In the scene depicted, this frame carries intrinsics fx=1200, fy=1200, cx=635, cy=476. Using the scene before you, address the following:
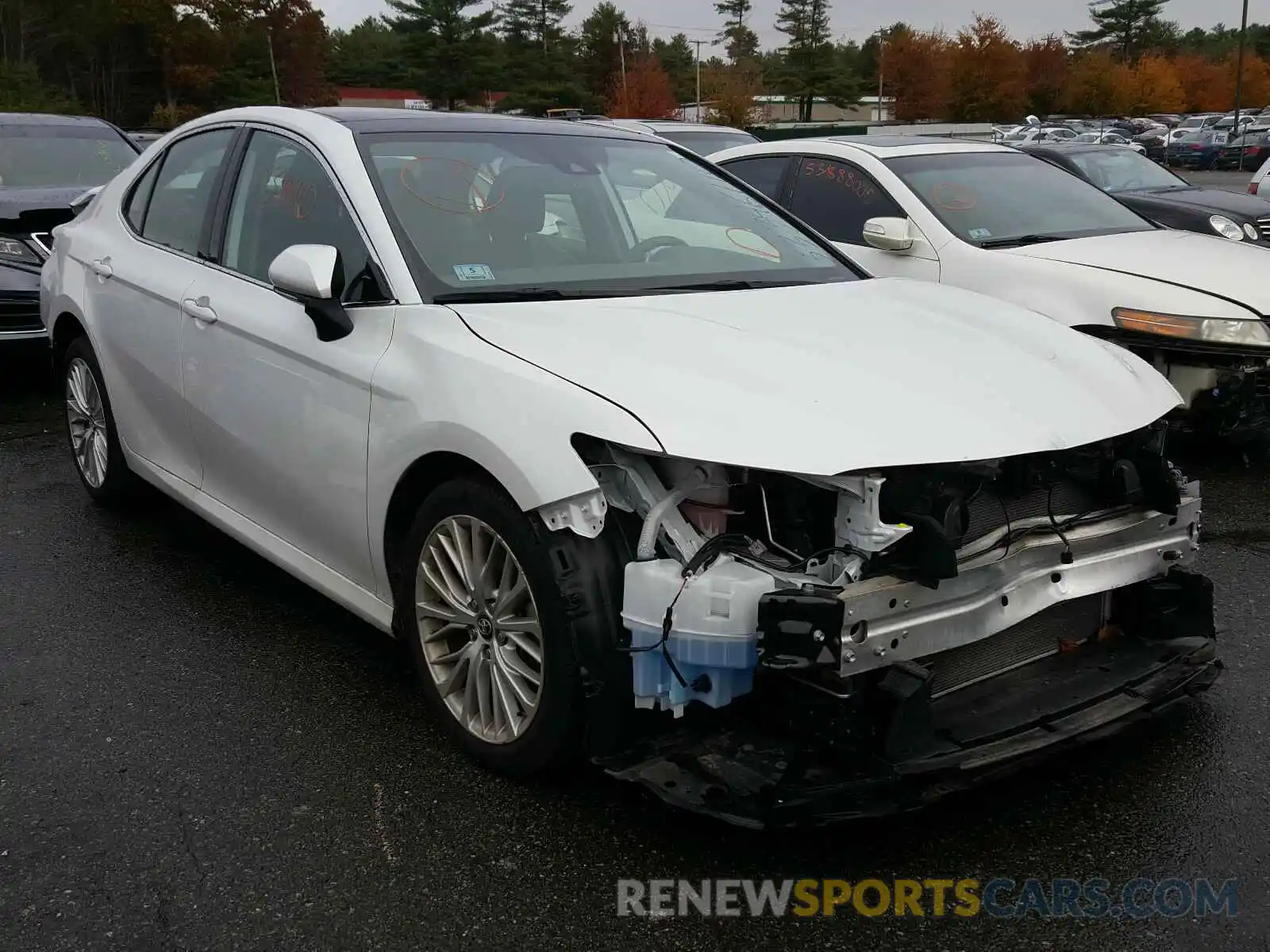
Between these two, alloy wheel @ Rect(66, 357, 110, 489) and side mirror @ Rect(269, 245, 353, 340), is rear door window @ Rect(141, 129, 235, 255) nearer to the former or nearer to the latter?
alloy wheel @ Rect(66, 357, 110, 489)

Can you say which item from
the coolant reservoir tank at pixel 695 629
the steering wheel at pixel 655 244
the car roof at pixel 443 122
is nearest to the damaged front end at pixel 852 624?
the coolant reservoir tank at pixel 695 629

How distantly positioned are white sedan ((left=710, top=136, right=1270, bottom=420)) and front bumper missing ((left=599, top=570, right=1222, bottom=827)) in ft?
9.97

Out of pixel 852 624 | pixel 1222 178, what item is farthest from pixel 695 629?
pixel 1222 178

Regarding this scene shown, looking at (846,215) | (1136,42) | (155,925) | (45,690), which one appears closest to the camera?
(155,925)

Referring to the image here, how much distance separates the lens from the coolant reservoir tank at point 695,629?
2.52m

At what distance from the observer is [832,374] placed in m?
2.89

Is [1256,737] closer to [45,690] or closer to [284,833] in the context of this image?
[284,833]

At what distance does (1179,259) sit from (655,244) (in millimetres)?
3606

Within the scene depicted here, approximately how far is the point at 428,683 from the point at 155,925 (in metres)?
0.93

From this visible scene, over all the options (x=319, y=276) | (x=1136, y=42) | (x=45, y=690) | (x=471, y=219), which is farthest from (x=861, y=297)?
(x=1136, y=42)

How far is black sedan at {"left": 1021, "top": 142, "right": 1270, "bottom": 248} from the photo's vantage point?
9.76m

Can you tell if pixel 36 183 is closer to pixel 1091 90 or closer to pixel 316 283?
pixel 316 283

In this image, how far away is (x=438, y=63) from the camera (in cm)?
8044

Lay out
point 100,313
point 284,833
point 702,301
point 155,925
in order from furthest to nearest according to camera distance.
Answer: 1. point 100,313
2. point 702,301
3. point 284,833
4. point 155,925
